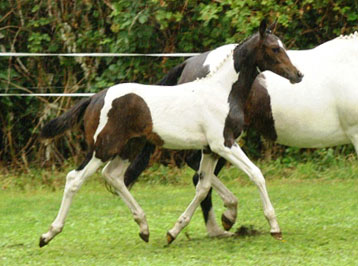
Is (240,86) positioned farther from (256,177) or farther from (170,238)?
(170,238)

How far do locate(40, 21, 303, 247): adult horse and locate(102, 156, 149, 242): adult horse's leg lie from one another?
263 millimetres

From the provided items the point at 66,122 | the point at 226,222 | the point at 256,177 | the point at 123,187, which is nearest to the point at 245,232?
the point at 226,222

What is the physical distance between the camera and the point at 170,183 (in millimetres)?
11711

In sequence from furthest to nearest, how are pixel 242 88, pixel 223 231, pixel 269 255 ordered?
pixel 223 231, pixel 242 88, pixel 269 255

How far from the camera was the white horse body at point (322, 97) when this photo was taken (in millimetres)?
7828

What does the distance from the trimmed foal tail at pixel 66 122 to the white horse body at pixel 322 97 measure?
5.81ft

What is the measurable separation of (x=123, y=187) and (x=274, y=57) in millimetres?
1639

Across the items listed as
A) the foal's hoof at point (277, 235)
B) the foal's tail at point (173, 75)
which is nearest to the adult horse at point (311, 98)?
the foal's tail at point (173, 75)

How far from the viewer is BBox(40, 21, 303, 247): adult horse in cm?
688

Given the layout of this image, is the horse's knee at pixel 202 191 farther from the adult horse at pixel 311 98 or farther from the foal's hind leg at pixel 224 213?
the adult horse at pixel 311 98

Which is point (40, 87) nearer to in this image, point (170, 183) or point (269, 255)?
point (170, 183)

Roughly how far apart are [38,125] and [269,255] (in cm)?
673

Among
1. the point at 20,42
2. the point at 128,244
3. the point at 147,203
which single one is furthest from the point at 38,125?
the point at 128,244

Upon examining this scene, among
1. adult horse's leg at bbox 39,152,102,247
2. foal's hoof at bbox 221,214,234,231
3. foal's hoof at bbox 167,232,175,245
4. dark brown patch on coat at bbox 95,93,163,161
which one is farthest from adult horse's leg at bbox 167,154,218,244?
adult horse's leg at bbox 39,152,102,247
